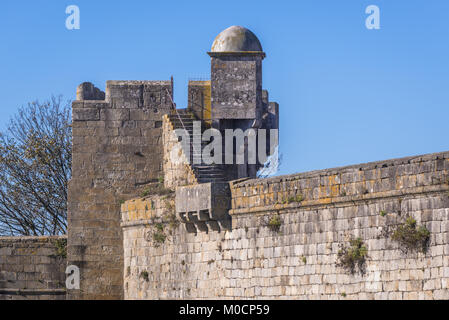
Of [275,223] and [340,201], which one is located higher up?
[340,201]

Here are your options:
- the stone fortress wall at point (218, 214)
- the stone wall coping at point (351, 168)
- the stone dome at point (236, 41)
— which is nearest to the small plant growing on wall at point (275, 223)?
the stone fortress wall at point (218, 214)

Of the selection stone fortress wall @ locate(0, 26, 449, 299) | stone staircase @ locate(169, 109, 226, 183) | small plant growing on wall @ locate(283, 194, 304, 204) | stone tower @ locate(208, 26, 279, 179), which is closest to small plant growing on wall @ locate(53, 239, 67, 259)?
stone fortress wall @ locate(0, 26, 449, 299)

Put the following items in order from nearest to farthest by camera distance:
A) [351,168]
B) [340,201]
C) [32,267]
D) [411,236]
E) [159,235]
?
[411,236], [351,168], [340,201], [159,235], [32,267]

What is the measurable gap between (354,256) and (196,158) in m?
8.97

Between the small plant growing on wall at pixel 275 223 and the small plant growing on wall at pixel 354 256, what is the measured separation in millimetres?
2289

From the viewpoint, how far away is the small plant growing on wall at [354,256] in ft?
87.7

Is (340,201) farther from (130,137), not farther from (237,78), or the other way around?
(130,137)

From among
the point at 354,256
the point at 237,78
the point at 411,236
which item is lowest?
the point at 354,256

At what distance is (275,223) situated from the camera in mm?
29359

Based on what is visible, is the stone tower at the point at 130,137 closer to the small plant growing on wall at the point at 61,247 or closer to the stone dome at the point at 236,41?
the stone dome at the point at 236,41

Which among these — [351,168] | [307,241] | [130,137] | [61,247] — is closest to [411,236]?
[351,168]

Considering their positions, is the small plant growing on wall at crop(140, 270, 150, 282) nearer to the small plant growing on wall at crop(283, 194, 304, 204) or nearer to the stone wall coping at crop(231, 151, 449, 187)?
the stone wall coping at crop(231, 151, 449, 187)

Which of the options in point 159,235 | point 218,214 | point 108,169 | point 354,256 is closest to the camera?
point 354,256

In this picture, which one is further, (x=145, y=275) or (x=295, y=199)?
(x=145, y=275)
